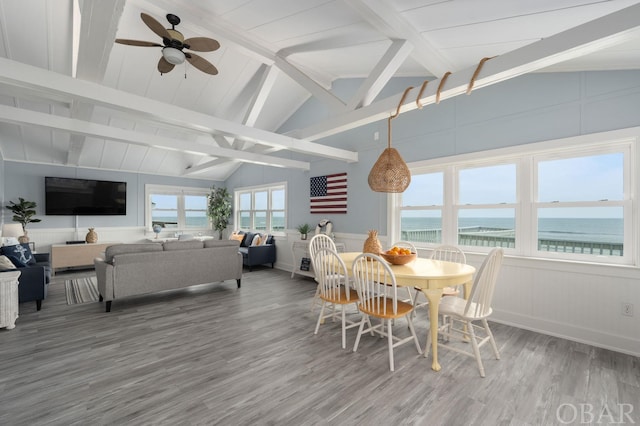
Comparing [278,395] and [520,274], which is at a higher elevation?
[520,274]

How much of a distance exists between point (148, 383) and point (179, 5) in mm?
3896

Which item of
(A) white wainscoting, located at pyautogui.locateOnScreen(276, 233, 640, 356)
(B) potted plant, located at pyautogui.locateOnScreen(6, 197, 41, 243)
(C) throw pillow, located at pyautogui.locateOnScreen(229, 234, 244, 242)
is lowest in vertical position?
(A) white wainscoting, located at pyautogui.locateOnScreen(276, 233, 640, 356)

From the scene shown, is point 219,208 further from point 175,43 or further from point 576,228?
point 576,228

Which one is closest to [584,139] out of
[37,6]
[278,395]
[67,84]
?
[278,395]

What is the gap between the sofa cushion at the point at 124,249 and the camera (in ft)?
12.8

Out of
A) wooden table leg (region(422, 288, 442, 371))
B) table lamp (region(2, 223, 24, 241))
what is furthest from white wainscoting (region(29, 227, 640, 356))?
table lamp (region(2, 223, 24, 241))

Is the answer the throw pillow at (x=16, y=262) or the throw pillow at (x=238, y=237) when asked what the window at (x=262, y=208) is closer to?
the throw pillow at (x=238, y=237)

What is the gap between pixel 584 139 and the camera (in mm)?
3072

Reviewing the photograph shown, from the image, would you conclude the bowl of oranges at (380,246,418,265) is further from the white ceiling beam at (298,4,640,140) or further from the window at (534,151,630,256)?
the window at (534,151,630,256)

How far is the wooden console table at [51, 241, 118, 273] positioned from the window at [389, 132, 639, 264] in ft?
22.6

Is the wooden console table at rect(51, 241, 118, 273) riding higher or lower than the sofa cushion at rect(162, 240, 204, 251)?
lower

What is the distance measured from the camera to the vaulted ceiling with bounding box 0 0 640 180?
2.25m

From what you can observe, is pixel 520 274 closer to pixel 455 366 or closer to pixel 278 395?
pixel 455 366

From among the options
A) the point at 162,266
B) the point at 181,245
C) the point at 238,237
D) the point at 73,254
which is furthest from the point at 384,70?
the point at 73,254
